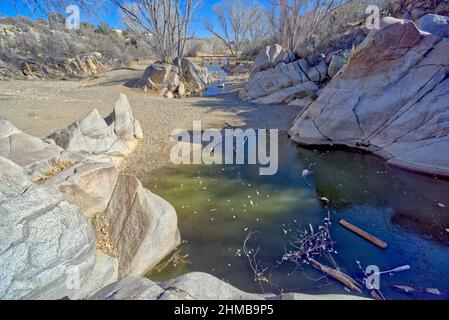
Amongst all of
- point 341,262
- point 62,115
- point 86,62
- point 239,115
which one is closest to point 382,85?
point 239,115

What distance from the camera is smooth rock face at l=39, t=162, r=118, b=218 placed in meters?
2.64

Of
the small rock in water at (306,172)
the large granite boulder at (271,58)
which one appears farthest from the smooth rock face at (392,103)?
the large granite boulder at (271,58)

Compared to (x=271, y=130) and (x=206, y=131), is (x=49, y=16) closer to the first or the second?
(x=206, y=131)

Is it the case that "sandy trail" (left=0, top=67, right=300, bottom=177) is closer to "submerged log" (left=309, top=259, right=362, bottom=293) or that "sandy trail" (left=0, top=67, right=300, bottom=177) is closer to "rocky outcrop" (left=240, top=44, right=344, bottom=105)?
"rocky outcrop" (left=240, top=44, right=344, bottom=105)

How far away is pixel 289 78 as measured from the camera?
434 inches

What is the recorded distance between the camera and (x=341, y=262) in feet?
9.18

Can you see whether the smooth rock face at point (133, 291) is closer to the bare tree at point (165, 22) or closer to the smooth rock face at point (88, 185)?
the smooth rock face at point (88, 185)

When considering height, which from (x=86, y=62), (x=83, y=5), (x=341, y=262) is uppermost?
(x=86, y=62)

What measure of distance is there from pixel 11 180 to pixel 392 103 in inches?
274

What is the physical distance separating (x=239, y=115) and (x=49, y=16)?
5.91 metres

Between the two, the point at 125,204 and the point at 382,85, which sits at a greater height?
the point at 382,85

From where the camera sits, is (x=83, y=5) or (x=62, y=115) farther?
(x=62, y=115)

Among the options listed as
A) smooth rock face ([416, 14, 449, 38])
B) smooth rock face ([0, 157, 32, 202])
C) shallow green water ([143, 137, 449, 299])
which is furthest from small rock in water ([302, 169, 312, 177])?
smooth rock face ([416, 14, 449, 38])

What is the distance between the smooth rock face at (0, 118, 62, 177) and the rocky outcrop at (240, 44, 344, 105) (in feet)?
27.9
